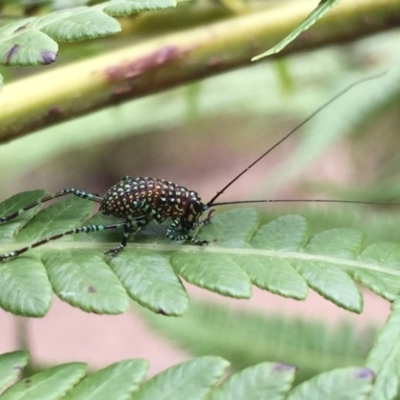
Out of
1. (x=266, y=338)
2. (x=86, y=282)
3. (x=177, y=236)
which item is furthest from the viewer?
(x=266, y=338)

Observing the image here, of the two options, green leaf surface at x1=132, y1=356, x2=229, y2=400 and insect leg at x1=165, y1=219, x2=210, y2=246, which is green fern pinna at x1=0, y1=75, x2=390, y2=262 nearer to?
insect leg at x1=165, y1=219, x2=210, y2=246

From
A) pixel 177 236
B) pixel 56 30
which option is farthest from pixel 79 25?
pixel 177 236

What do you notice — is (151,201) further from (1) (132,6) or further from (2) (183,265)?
(1) (132,6)

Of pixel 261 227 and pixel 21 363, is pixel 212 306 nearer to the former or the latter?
pixel 261 227

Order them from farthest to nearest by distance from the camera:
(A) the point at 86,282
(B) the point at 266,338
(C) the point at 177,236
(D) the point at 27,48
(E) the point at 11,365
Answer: (B) the point at 266,338, (C) the point at 177,236, (D) the point at 27,48, (A) the point at 86,282, (E) the point at 11,365

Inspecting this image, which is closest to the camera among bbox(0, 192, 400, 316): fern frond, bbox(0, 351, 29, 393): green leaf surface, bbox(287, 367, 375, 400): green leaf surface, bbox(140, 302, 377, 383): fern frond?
bbox(287, 367, 375, 400): green leaf surface

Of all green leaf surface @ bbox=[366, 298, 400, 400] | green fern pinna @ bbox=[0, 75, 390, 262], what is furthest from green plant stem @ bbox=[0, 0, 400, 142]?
green leaf surface @ bbox=[366, 298, 400, 400]
